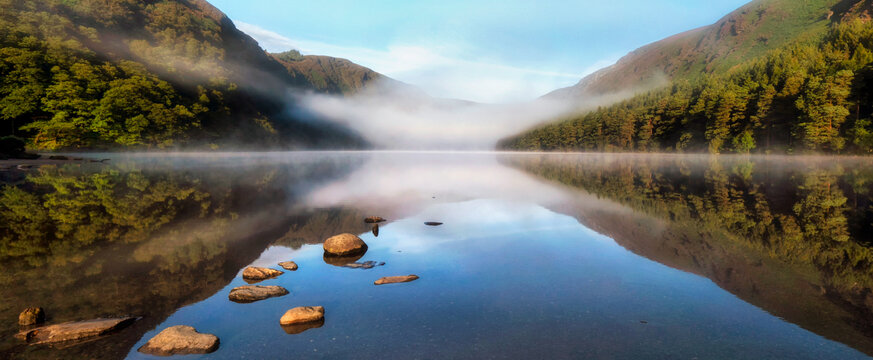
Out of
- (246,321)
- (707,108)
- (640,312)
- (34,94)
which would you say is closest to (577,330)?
(640,312)

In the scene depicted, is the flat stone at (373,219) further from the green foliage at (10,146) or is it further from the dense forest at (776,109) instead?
the dense forest at (776,109)

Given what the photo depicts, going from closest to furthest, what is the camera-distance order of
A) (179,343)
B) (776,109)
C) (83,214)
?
1. (179,343)
2. (83,214)
3. (776,109)

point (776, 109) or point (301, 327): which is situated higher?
point (776, 109)

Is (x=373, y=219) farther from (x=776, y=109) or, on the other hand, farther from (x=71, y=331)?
(x=776, y=109)

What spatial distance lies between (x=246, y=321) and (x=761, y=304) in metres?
11.6

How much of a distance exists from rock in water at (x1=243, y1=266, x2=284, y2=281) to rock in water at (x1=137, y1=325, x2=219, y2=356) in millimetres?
3831

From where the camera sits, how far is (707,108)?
4574 inches

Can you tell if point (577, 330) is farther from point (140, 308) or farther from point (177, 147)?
point (177, 147)

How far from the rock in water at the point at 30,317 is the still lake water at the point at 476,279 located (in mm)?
292

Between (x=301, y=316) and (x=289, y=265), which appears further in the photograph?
(x=289, y=265)

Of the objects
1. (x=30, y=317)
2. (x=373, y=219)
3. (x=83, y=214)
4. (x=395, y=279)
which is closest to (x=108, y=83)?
(x=83, y=214)

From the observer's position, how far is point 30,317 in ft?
25.4

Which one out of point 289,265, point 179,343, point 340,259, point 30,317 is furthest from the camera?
point 340,259

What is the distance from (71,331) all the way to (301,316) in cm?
418
